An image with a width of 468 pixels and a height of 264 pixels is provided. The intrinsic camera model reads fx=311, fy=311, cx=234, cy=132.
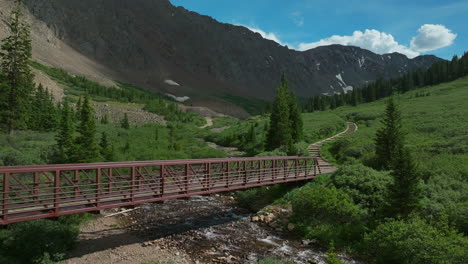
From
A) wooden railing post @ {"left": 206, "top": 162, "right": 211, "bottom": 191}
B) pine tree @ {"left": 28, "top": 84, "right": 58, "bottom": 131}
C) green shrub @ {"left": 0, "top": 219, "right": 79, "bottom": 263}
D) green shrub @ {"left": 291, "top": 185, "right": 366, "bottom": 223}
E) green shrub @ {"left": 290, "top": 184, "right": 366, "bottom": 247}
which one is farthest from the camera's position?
pine tree @ {"left": 28, "top": 84, "right": 58, "bottom": 131}

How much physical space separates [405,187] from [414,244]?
3.77 metres

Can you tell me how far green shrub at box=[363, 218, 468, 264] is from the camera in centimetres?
1462

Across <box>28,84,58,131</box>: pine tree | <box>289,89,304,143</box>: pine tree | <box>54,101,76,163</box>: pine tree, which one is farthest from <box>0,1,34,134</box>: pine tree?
<box>289,89,304,143</box>: pine tree

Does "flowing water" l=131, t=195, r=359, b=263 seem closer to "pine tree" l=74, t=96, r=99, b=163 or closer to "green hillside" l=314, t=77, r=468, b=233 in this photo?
"green hillside" l=314, t=77, r=468, b=233

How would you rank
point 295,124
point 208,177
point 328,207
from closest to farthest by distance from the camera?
1. point 208,177
2. point 328,207
3. point 295,124

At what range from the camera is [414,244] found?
15906 millimetres

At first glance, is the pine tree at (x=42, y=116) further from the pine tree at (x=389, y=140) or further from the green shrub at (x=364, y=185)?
the pine tree at (x=389, y=140)

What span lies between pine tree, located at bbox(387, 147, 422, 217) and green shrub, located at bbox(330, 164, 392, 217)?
1370 mm

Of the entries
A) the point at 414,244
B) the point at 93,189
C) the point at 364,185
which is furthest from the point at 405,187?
the point at 93,189

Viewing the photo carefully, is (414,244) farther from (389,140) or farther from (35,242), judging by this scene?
(35,242)

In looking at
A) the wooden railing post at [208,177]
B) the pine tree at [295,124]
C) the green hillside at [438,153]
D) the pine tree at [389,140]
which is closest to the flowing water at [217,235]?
the wooden railing post at [208,177]

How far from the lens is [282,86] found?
56.1 metres

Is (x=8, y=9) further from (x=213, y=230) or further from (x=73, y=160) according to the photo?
(x=213, y=230)

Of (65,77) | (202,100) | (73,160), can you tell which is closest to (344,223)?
(73,160)
